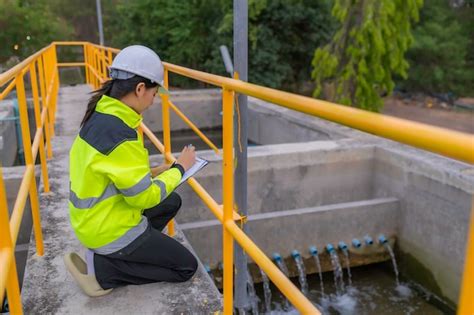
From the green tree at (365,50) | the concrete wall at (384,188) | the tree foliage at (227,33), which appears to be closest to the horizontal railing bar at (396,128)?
the concrete wall at (384,188)

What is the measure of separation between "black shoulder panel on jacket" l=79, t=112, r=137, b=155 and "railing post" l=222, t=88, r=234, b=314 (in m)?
0.42

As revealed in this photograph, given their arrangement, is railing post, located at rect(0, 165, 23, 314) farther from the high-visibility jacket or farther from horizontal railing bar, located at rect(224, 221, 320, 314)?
horizontal railing bar, located at rect(224, 221, 320, 314)

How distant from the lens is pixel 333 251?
215 inches

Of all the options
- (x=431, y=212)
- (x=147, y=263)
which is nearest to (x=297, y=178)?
(x=431, y=212)

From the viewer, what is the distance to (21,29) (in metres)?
19.2

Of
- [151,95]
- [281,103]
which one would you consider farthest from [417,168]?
[281,103]

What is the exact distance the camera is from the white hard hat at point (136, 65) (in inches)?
77.0

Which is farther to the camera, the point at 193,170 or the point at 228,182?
the point at 193,170

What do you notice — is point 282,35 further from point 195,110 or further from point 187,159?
point 187,159

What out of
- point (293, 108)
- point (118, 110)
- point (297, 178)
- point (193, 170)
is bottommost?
point (297, 178)

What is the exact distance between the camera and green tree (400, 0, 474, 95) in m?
18.1

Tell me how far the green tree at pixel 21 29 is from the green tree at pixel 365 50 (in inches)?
551

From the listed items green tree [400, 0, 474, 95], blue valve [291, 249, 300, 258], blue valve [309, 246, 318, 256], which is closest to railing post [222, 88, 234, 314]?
blue valve [291, 249, 300, 258]

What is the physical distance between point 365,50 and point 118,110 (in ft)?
26.0
